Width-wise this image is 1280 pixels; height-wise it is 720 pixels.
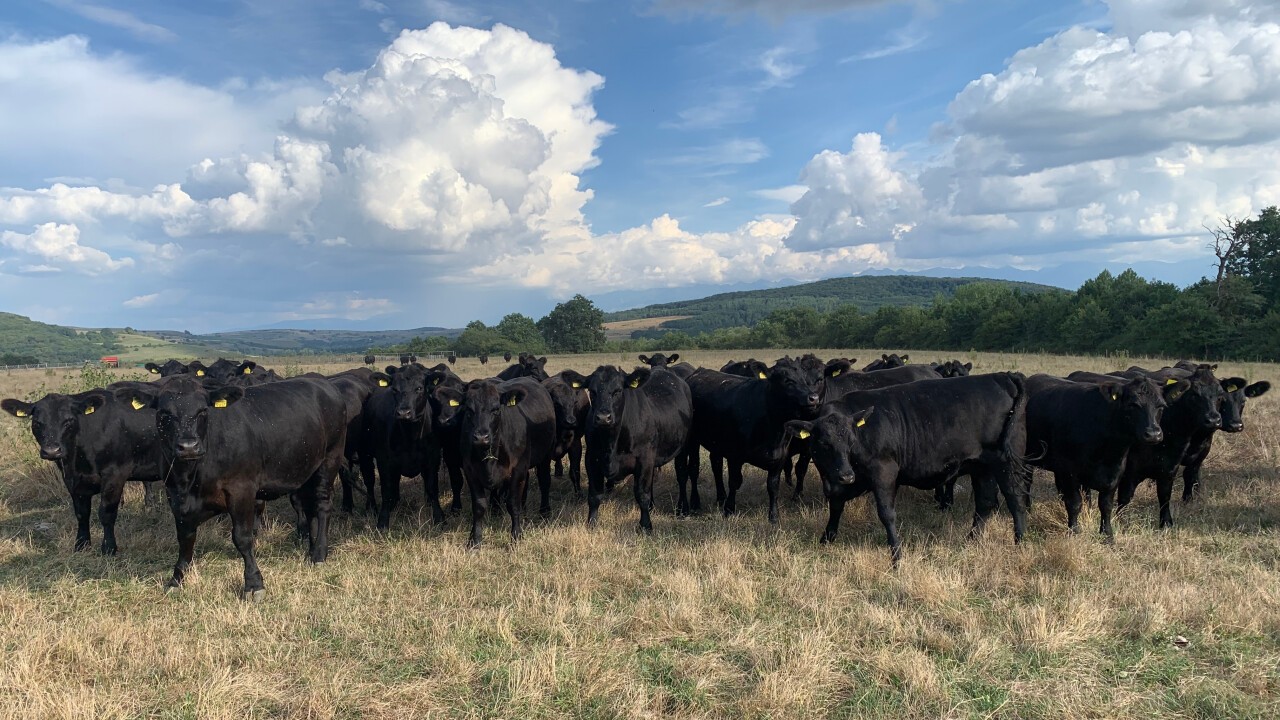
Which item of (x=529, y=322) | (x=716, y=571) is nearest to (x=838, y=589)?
(x=716, y=571)

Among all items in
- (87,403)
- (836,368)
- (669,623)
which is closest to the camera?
(669,623)

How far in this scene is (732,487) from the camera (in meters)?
9.86

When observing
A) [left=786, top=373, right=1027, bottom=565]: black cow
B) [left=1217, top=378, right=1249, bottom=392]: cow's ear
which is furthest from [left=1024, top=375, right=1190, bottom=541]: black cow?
[left=1217, top=378, right=1249, bottom=392]: cow's ear

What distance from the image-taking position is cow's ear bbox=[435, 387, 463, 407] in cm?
881

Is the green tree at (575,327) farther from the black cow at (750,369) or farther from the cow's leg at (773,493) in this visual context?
the cow's leg at (773,493)

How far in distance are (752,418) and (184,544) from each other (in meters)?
6.94

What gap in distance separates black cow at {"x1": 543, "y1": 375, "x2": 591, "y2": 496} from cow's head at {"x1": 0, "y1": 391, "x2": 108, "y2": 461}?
5.30 metres

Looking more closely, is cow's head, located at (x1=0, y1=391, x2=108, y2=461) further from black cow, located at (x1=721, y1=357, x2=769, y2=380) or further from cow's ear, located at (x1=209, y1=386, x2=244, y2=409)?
black cow, located at (x1=721, y1=357, x2=769, y2=380)

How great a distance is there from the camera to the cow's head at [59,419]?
7.77 metres

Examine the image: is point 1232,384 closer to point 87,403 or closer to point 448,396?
point 448,396

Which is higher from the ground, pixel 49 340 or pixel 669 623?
pixel 49 340

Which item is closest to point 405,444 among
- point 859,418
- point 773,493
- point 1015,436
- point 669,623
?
point 773,493

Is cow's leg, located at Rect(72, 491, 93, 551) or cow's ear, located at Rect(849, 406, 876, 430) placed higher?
cow's ear, located at Rect(849, 406, 876, 430)

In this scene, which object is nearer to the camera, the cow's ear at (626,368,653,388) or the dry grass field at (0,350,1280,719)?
the dry grass field at (0,350,1280,719)
